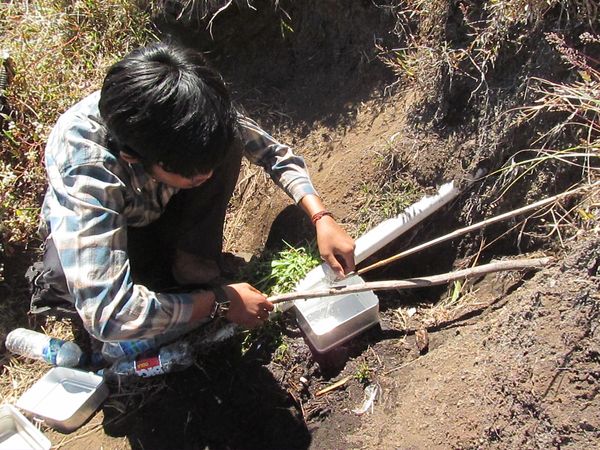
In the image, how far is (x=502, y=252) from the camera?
2.24 metres

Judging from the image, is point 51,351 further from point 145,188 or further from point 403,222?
point 403,222

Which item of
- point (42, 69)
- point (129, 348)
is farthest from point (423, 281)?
point (42, 69)

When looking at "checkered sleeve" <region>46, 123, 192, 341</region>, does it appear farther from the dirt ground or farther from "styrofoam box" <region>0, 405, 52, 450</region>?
"styrofoam box" <region>0, 405, 52, 450</region>

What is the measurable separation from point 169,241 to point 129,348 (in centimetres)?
46

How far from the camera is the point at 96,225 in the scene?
1.73m

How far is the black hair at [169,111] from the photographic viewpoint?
1.55 metres

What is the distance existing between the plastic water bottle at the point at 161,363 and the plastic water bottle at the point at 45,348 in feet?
0.72

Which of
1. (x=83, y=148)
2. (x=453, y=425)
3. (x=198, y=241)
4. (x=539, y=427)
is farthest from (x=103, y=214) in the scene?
(x=539, y=427)

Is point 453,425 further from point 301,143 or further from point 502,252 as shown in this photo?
point 301,143

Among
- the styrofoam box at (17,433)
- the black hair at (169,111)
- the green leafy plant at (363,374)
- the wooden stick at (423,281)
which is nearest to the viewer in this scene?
the black hair at (169,111)

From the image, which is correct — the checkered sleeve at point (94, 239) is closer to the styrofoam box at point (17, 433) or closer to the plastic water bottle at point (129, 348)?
the plastic water bottle at point (129, 348)

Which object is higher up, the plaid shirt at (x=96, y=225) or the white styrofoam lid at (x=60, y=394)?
the plaid shirt at (x=96, y=225)

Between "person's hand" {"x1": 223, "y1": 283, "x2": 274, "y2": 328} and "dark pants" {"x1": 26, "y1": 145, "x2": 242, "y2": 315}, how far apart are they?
0.36 m

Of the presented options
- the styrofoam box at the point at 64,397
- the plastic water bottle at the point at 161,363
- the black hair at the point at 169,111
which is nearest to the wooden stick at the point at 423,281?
the plastic water bottle at the point at 161,363
